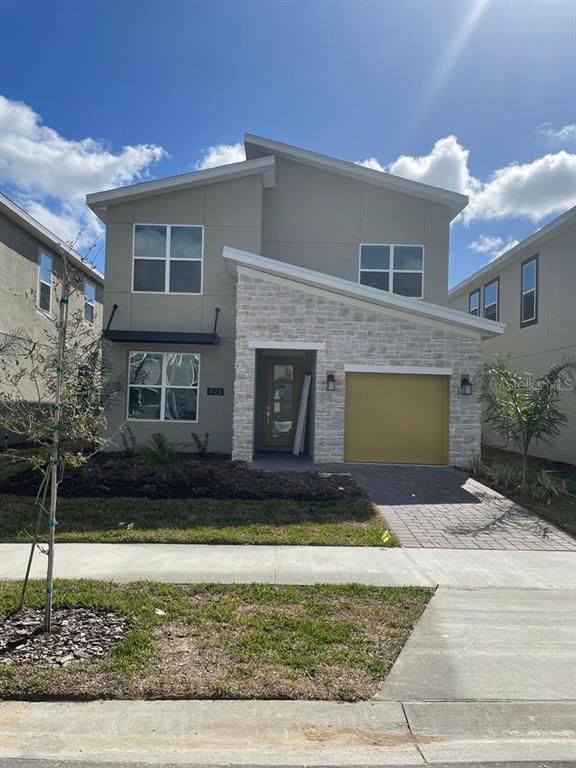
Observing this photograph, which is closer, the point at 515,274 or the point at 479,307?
the point at 515,274

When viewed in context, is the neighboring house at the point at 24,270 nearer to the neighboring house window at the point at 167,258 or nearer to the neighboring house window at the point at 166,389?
the neighboring house window at the point at 167,258

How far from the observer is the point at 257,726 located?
129 inches

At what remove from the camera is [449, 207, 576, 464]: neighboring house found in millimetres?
14375

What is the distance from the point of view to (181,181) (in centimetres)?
1409

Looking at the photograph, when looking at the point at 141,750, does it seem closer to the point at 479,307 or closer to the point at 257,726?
the point at 257,726

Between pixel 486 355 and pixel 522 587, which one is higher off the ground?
pixel 486 355

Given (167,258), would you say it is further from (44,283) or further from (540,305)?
(540,305)

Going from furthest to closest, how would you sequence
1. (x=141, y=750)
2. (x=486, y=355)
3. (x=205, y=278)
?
(x=486, y=355)
(x=205, y=278)
(x=141, y=750)

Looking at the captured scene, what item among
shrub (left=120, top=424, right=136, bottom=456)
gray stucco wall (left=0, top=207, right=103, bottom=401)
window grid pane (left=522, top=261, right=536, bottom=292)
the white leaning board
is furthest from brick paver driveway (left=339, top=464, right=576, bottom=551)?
gray stucco wall (left=0, top=207, right=103, bottom=401)

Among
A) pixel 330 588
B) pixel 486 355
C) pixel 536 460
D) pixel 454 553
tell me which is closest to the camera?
pixel 330 588

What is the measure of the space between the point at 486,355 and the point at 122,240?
13.5m

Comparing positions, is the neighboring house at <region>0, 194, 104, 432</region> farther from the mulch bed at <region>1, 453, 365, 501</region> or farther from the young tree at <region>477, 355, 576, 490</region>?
the young tree at <region>477, 355, 576, 490</region>

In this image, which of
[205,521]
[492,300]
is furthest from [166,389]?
[492,300]

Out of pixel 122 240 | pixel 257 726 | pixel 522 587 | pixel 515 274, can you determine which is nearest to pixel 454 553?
pixel 522 587
